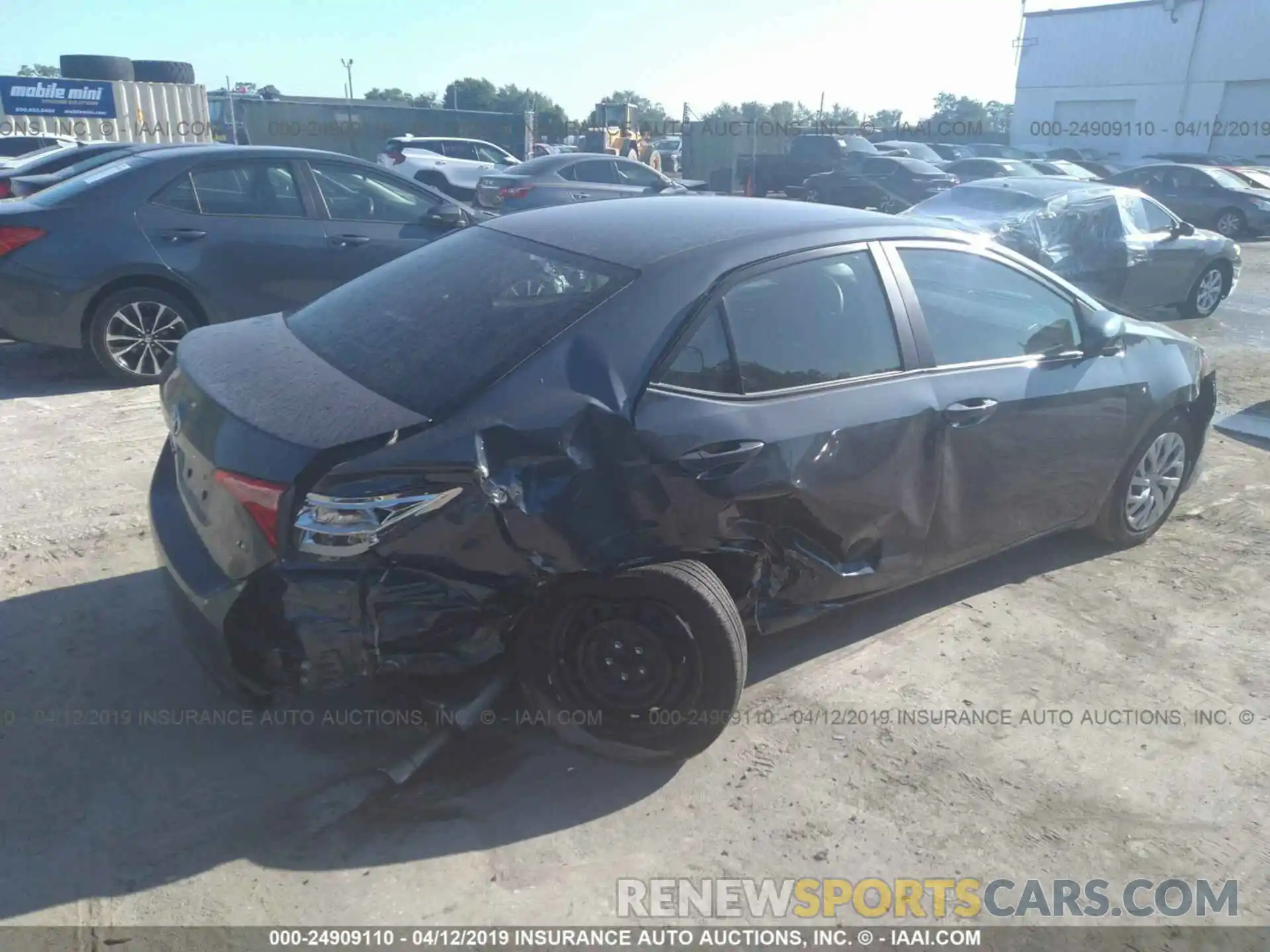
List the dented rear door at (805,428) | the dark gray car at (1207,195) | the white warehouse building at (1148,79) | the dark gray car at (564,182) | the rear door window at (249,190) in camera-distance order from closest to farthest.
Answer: the dented rear door at (805,428), the rear door window at (249,190), the dark gray car at (564,182), the dark gray car at (1207,195), the white warehouse building at (1148,79)

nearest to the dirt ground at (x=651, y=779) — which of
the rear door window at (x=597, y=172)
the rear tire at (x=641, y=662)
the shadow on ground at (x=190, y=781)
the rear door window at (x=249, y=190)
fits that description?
the shadow on ground at (x=190, y=781)

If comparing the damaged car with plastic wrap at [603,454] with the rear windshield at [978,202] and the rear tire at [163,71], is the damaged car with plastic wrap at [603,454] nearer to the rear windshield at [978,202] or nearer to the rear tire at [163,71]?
the rear windshield at [978,202]

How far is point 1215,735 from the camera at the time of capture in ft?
11.2

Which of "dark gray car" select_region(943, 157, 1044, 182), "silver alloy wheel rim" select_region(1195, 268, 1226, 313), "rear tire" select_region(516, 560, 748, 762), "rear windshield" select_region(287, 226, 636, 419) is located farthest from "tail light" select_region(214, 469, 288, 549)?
"dark gray car" select_region(943, 157, 1044, 182)

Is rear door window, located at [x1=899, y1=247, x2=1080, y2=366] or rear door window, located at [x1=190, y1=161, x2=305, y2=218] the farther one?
rear door window, located at [x1=190, y1=161, x2=305, y2=218]

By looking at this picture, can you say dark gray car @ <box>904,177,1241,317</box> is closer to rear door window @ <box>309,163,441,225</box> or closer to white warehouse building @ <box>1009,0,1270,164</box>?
rear door window @ <box>309,163,441,225</box>

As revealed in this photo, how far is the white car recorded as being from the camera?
70.3 ft

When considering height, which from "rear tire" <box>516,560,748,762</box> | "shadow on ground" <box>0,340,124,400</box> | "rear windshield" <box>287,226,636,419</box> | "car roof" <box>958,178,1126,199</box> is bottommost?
"shadow on ground" <box>0,340,124,400</box>

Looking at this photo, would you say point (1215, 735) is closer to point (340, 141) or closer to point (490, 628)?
point (490, 628)

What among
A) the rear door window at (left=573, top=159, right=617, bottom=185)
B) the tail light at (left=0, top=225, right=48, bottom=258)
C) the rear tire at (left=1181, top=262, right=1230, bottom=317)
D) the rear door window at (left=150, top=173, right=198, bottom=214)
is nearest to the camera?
the tail light at (left=0, top=225, right=48, bottom=258)

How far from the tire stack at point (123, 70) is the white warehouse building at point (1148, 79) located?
3215cm

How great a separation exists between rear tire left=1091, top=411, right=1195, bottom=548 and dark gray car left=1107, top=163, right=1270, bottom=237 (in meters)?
18.0

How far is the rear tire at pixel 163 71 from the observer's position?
28.5m

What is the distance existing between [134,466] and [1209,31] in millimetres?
44264
